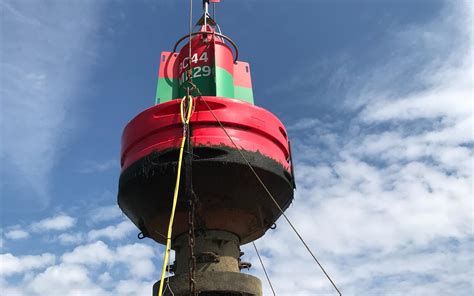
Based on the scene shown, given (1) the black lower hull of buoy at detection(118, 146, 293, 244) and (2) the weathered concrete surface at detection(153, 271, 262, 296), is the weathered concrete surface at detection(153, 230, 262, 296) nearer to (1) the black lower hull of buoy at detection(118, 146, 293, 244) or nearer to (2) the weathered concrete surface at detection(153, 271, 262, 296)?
(2) the weathered concrete surface at detection(153, 271, 262, 296)

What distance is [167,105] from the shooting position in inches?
225

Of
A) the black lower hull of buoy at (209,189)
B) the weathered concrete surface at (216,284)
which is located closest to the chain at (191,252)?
the black lower hull of buoy at (209,189)

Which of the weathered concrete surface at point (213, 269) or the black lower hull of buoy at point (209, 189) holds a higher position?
the black lower hull of buoy at point (209, 189)

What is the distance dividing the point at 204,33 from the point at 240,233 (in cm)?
304

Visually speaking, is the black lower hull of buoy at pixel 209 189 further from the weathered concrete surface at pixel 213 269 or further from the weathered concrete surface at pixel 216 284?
the weathered concrete surface at pixel 216 284

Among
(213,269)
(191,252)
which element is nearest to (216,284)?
(213,269)

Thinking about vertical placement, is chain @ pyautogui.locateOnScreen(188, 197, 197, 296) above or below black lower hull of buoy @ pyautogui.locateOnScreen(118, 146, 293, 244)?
below

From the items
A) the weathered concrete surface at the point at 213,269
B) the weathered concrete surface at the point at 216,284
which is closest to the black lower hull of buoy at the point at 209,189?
the weathered concrete surface at the point at 213,269

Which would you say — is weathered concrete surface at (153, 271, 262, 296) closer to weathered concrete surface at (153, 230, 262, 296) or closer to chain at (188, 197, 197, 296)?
weathered concrete surface at (153, 230, 262, 296)

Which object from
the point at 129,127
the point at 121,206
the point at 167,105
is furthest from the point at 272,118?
the point at 121,206

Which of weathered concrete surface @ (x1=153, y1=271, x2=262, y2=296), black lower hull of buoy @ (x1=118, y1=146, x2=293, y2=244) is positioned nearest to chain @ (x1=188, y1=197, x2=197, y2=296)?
black lower hull of buoy @ (x1=118, y1=146, x2=293, y2=244)

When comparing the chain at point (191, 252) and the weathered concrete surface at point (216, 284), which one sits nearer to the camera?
the chain at point (191, 252)

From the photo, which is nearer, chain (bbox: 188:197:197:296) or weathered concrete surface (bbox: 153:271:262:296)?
chain (bbox: 188:197:197:296)

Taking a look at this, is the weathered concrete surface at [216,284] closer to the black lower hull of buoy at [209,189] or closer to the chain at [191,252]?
the chain at [191,252]
